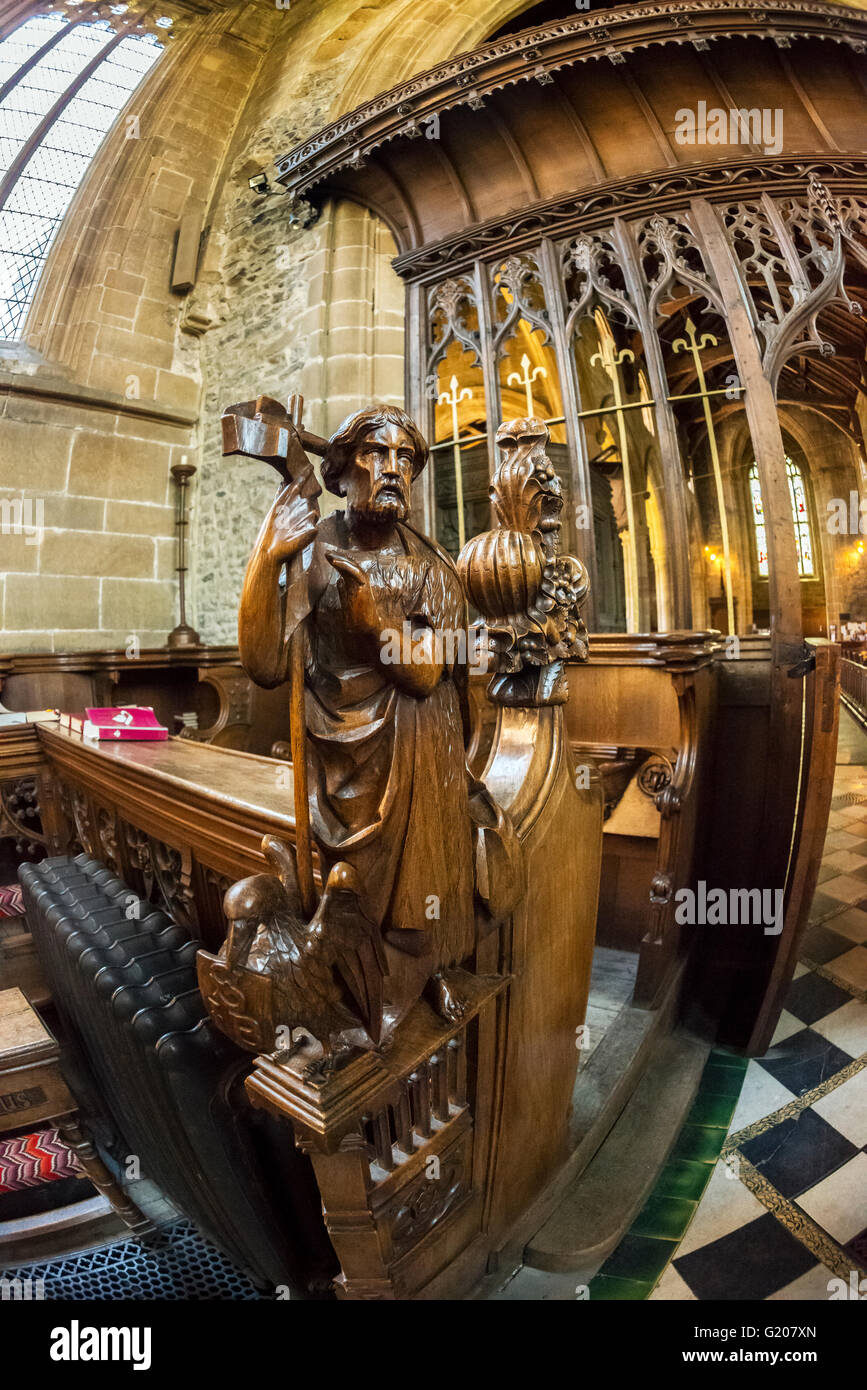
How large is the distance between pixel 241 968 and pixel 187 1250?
114cm

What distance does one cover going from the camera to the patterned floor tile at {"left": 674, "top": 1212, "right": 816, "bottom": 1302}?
132cm

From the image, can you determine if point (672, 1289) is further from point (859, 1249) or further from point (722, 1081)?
point (722, 1081)

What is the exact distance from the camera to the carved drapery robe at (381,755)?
0.91 m

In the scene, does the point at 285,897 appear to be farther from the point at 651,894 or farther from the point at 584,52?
the point at 584,52

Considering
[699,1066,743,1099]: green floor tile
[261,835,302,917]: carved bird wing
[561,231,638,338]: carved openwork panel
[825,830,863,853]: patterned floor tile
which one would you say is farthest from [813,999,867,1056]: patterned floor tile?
[561,231,638,338]: carved openwork panel

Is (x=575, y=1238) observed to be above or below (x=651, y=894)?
below

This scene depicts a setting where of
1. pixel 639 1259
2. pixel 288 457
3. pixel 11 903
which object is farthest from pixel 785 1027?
pixel 11 903

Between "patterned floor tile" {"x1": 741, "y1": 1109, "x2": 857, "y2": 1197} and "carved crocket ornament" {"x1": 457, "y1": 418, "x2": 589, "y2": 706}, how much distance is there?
1.38 metres

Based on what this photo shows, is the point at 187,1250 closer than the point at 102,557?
Yes

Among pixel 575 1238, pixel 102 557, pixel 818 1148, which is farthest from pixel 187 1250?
pixel 102 557

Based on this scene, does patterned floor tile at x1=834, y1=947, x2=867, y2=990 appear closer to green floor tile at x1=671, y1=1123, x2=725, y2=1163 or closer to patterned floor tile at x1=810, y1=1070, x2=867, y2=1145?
patterned floor tile at x1=810, y1=1070, x2=867, y2=1145

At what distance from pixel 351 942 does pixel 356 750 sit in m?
0.27

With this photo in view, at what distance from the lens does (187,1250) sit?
144 cm

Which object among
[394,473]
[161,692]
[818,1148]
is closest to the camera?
[394,473]
